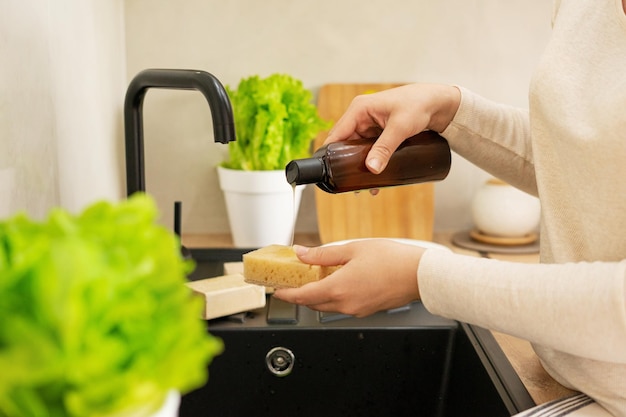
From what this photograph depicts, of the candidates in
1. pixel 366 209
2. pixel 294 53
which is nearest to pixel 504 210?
pixel 366 209

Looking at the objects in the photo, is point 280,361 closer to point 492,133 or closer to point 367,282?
point 367,282

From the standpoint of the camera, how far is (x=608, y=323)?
0.69 m

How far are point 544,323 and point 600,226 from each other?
15 centimetres

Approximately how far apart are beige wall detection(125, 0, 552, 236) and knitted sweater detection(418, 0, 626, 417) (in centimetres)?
79

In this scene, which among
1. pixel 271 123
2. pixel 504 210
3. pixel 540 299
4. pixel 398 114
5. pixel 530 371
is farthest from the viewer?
pixel 504 210

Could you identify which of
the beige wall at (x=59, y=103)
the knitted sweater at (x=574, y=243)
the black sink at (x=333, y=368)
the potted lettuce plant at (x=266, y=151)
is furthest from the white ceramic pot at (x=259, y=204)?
the knitted sweater at (x=574, y=243)

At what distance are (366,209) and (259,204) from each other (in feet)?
1.03

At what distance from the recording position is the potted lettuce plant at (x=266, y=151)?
4.91 ft

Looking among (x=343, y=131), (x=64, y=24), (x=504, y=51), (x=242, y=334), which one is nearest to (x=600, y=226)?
(x=343, y=131)

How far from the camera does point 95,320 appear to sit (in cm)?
34

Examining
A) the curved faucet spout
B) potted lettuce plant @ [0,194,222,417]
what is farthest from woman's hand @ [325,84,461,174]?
potted lettuce plant @ [0,194,222,417]

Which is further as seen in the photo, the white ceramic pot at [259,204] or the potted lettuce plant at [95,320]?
the white ceramic pot at [259,204]

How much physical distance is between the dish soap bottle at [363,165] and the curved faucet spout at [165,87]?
0.18m

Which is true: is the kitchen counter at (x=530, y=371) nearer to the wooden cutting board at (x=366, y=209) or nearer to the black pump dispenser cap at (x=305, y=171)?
the black pump dispenser cap at (x=305, y=171)
